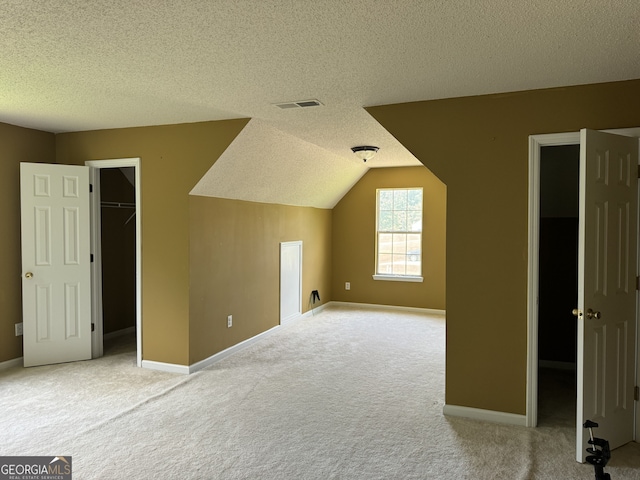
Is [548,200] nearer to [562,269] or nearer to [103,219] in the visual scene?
[562,269]

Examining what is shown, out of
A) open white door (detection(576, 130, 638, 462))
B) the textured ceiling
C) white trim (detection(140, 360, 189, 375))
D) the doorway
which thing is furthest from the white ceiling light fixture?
white trim (detection(140, 360, 189, 375))

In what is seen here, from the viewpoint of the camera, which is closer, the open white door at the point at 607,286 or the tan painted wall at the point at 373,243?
the open white door at the point at 607,286

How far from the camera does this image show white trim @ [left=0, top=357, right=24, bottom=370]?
411cm

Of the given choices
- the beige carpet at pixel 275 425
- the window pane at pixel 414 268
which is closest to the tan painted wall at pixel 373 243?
the window pane at pixel 414 268

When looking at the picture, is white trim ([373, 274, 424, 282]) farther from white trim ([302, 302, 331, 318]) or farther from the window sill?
white trim ([302, 302, 331, 318])

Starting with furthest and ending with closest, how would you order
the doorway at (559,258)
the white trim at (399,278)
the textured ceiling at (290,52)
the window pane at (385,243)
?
the window pane at (385,243)
the white trim at (399,278)
the doorway at (559,258)
the textured ceiling at (290,52)

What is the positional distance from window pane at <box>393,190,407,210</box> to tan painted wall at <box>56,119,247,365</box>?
3814 mm

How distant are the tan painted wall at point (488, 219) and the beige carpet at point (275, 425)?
37cm

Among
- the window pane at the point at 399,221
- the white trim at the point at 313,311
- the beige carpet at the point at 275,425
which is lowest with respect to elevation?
the beige carpet at the point at 275,425

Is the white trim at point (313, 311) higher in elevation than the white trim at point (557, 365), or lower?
higher

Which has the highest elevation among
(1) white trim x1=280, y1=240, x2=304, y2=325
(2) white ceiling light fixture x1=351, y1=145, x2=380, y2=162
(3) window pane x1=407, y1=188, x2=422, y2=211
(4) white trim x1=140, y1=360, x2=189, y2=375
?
(2) white ceiling light fixture x1=351, y1=145, x2=380, y2=162

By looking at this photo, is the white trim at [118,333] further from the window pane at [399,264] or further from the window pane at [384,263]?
the window pane at [399,264]

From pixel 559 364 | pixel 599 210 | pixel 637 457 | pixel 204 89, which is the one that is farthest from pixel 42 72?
pixel 559 364

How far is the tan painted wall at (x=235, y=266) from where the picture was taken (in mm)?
4184
